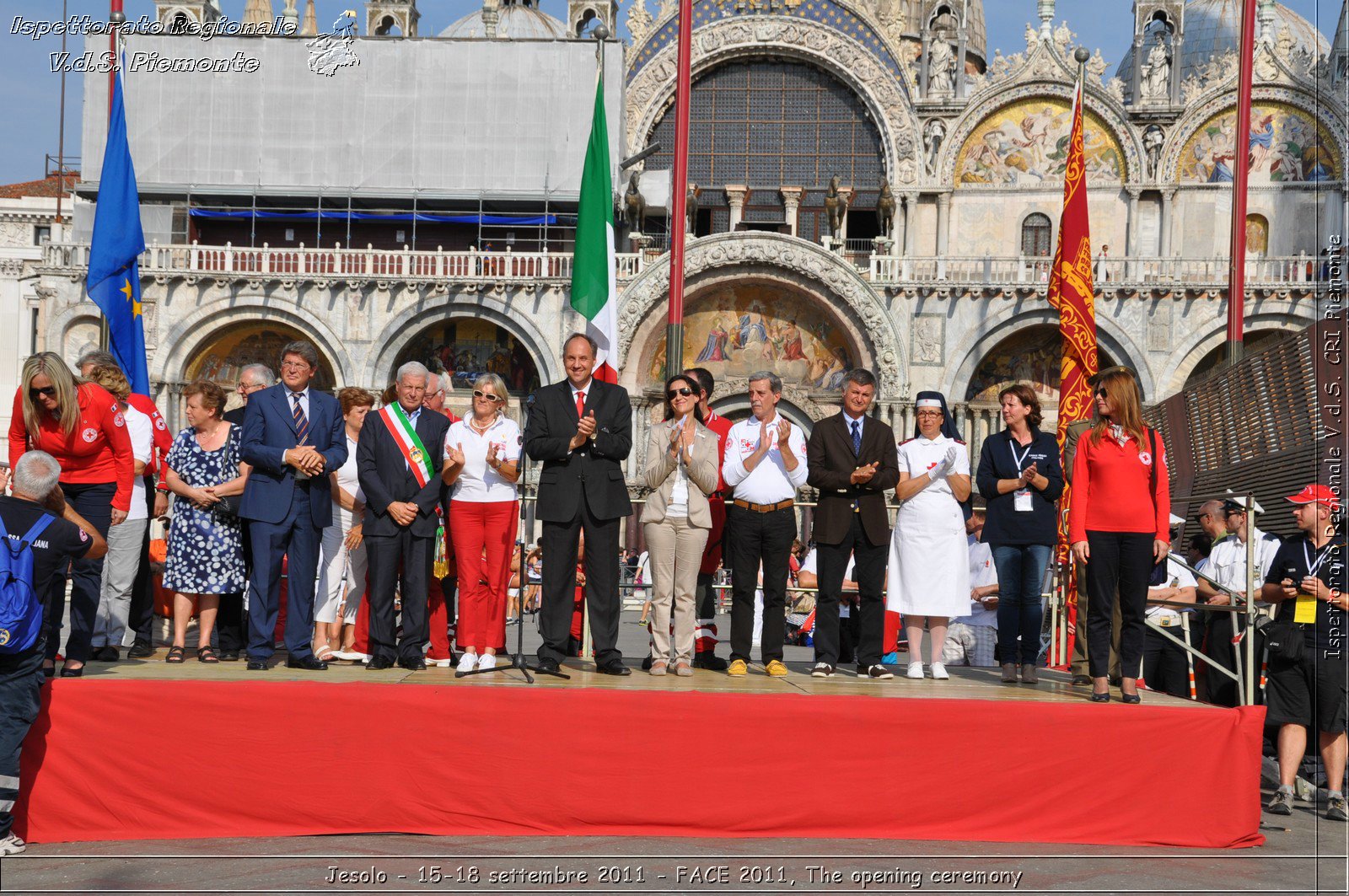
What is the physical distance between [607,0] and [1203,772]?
1198 inches

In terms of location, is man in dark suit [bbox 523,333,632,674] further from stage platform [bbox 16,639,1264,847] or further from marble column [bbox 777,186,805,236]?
marble column [bbox 777,186,805,236]

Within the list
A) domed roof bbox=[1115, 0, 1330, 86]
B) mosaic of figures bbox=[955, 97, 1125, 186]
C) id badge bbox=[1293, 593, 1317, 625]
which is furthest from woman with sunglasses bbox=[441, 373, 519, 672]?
domed roof bbox=[1115, 0, 1330, 86]

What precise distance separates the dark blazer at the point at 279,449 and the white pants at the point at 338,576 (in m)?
0.44

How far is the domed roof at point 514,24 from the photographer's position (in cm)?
3688

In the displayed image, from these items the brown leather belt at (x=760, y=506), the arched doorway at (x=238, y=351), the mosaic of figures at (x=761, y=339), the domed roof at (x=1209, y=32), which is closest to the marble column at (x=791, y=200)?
the mosaic of figures at (x=761, y=339)

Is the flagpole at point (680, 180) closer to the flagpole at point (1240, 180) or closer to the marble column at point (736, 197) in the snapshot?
the flagpole at point (1240, 180)

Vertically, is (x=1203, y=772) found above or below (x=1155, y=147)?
below

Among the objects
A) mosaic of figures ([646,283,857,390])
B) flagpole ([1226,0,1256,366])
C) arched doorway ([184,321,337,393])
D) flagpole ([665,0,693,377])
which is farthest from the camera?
arched doorway ([184,321,337,393])

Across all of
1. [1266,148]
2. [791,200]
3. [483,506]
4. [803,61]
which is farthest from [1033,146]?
[483,506]

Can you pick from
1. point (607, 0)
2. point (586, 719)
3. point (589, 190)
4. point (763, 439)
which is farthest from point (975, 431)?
point (586, 719)

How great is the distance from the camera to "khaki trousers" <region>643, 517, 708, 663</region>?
7.64m

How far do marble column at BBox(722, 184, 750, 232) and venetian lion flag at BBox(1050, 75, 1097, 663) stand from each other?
66.1 feet

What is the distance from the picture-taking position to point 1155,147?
29.5 meters

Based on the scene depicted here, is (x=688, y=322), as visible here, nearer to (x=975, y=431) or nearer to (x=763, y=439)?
(x=975, y=431)
